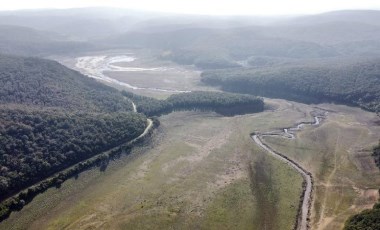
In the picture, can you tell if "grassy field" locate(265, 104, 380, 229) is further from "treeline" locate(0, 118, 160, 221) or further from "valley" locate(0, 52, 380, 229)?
"treeline" locate(0, 118, 160, 221)

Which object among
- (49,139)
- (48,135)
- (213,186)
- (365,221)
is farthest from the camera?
(48,135)

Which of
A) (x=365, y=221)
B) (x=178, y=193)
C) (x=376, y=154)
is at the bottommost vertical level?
(x=178, y=193)

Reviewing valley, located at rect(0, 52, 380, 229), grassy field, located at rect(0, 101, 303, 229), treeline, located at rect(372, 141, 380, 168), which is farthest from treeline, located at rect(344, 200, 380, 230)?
treeline, located at rect(372, 141, 380, 168)

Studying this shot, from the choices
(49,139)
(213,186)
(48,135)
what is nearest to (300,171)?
(213,186)

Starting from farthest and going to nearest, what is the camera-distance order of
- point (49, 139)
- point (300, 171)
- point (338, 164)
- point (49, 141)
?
point (338, 164)
point (49, 139)
point (300, 171)
point (49, 141)

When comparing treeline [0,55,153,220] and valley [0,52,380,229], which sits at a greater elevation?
treeline [0,55,153,220]

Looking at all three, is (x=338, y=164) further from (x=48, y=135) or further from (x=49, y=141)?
(x=48, y=135)

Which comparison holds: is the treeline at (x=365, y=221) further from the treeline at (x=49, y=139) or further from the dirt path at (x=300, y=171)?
the treeline at (x=49, y=139)
